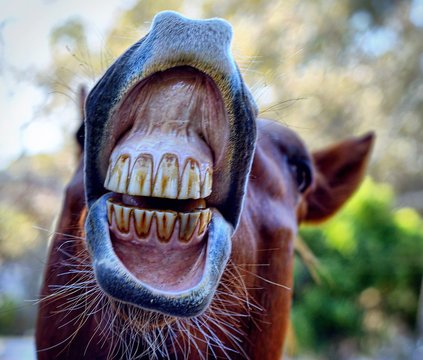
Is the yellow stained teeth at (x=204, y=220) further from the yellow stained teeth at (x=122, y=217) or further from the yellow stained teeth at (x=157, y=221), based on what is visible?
the yellow stained teeth at (x=122, y=217)

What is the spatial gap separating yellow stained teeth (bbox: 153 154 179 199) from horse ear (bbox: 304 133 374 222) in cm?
202

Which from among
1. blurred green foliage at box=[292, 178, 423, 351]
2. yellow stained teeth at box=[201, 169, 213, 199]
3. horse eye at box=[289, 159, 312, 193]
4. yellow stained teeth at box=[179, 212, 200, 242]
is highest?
horse eye at box=[289, 159, 312, 193]

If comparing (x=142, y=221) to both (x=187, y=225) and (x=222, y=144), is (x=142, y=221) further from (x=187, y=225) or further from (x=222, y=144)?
(x=222, y=144)

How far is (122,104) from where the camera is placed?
47.5 inches

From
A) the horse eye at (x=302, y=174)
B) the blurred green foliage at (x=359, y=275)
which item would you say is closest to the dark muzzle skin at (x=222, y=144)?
the horse eye at (x=302, y=174)

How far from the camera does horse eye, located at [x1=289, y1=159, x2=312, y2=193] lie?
231 centimetres

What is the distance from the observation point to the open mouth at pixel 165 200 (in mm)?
1090

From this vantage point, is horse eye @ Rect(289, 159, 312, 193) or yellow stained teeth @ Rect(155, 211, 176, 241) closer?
yellow stained teeth @ Rect(155, 211, 176, 241)

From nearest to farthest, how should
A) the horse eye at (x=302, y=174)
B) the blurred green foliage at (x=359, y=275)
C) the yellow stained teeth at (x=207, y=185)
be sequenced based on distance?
the yellow stained teeth at (x=207, y=185) → the horse eye at (x=302, y=174) → the blurred green foliage at (x=359, y=275)

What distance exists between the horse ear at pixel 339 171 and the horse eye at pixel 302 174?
719 millimetres

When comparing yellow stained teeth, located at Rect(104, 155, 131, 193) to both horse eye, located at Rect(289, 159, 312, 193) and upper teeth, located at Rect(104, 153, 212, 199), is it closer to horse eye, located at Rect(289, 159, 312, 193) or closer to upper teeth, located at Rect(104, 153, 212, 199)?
upper teeth, located at Rect(104, 153, 212, 199)

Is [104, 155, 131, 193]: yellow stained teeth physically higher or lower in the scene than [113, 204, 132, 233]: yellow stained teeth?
higher

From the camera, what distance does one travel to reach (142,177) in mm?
1134

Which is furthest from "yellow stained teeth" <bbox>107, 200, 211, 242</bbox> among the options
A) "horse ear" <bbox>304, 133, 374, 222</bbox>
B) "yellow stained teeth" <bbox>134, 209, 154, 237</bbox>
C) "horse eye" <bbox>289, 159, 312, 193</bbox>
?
"horse ear" <bbox>304, 133, 374, 222</bbox>
